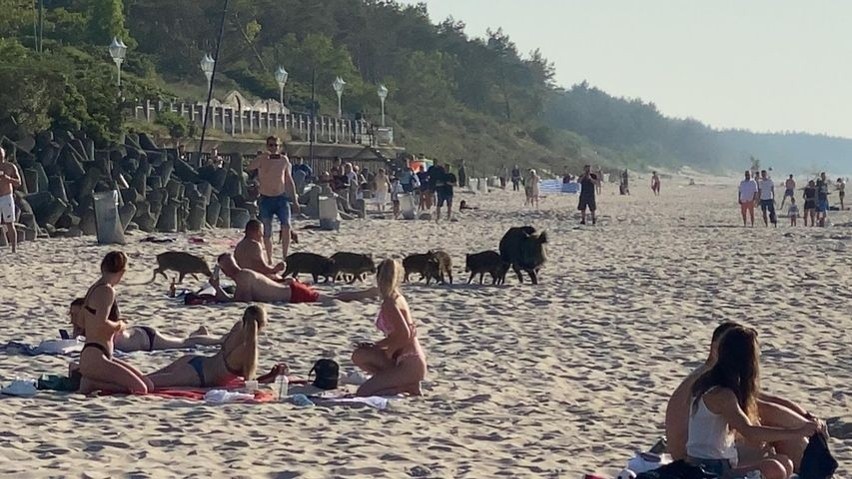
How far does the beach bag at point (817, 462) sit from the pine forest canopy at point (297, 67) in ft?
73.2

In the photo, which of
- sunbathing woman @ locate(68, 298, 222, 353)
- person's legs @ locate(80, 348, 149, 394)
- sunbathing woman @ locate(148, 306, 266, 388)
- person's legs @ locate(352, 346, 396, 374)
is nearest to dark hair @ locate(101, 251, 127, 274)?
person's legs @ locate(80, 348, 149, 394)

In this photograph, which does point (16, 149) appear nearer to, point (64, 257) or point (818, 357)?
point (64, 257)

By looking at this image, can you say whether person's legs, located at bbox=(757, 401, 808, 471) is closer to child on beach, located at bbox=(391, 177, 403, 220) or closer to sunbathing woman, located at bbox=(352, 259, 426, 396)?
sunbathing woman, located at bbox=(352, 259, 426, 396)

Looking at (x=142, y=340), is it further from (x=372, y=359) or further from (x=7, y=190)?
(x=7, y=190)

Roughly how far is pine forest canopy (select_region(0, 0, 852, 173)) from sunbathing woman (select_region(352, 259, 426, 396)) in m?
19.0

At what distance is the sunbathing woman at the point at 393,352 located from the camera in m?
8.46

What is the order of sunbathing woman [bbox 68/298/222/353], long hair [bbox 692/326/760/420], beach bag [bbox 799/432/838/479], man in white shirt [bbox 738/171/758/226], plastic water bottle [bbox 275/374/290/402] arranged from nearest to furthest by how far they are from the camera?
long hair [bbox 692/326/760/420], beach bag [bbox 799/432/838/479], plastic water bottle [bbox 275/374/290/402], sunbathing woman [bbox 68/298/222/353], man in white shirt [bbox 738/171/758/226]

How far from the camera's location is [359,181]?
112ft

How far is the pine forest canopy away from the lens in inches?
1184

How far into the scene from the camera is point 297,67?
7844cm

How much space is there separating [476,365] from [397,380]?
1.45 m

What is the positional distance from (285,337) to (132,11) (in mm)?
68024

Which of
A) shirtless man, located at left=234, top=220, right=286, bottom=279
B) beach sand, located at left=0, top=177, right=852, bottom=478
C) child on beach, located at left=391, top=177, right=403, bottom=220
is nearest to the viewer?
beach sand, located at left=0, top=177, right=852, bottom=478

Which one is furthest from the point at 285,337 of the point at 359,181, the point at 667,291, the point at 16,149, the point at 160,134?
the point at 160,134
